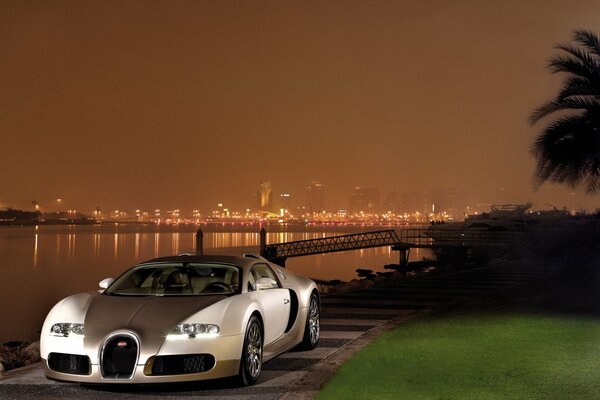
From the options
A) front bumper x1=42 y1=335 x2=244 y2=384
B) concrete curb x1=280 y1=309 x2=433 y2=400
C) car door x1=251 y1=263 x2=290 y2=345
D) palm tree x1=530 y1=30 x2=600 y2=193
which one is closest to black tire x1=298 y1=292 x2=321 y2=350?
concrete curb x1=280 y1=309 x2=433 y2=400

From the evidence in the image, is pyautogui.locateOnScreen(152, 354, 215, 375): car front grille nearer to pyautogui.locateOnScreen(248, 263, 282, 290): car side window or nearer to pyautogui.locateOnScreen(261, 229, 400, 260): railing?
pyautogui.locateOnScreen(248, 263, 282, 290): car side window

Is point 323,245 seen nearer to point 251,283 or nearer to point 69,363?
point 251,283

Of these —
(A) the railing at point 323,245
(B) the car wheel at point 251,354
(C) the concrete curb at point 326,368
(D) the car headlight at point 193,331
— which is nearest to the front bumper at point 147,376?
(B) the car wheel at point 251,354

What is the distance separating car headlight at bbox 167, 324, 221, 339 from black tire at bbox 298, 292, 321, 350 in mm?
2614

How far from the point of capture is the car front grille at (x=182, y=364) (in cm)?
698

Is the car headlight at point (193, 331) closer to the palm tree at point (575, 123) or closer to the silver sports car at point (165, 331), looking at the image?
the silver sports car at point (165, 331)

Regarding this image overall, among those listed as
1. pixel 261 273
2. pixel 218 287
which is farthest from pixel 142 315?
pixel 261 273

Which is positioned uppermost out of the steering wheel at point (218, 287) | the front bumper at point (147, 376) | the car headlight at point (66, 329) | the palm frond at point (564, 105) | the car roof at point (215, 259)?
the palm frond at point (564, 105)

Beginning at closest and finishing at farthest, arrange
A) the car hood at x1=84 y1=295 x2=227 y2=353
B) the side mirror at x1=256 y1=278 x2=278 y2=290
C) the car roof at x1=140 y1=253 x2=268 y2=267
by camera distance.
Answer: the car hood at x1=84 y1=295 x2=227 y2=353 → the side mirror at x1=256 y1=278 x2=278 y2=290 → the car roof at x1=140 y1=253 x2=268 y2=267

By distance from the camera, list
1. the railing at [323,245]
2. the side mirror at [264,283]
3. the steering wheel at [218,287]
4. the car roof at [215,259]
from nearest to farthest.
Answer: the steering wheel at [218,287]
the side mirror at [264,283]
the car roof at [215,259]
the railing at [323,245]

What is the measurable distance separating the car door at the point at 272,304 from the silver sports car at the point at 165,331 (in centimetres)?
2

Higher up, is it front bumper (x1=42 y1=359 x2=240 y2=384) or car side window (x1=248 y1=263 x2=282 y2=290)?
car side window (x1=248 y1=263 x2=282 y2=290)

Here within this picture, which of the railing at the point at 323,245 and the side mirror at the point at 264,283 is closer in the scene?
the side mirror at the point at 264,283

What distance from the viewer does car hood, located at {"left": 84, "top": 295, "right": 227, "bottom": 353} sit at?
277 inches
